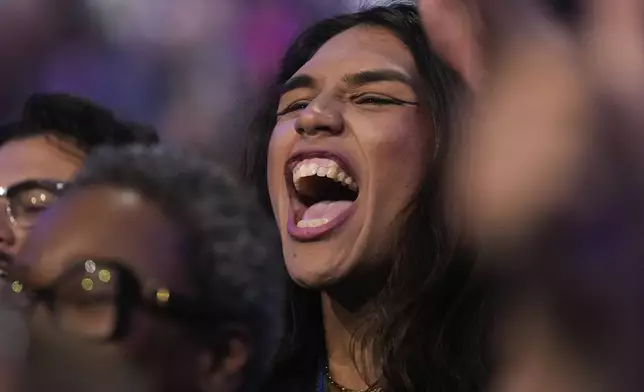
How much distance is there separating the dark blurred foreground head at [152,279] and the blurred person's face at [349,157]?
0.07 metres

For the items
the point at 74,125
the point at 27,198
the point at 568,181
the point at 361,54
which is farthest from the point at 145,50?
the point at 568,181

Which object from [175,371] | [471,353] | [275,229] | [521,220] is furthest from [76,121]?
[521,220]

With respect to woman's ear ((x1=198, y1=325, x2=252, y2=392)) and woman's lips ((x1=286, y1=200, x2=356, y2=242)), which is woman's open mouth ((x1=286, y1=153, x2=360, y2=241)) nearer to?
woman's lips ((x1=286, y1=200, x2=356, y2=242))

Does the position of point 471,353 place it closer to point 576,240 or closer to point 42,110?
point 576,240

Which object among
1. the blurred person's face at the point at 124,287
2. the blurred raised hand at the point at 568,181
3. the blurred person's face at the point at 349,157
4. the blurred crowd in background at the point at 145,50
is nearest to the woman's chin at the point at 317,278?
the blurred person's face at the point at 349,157

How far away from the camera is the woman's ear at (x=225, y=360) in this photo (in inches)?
24.7

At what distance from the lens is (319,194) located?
0.76 m

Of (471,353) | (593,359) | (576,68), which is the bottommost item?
(471,353)

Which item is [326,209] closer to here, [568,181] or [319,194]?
[319,194]

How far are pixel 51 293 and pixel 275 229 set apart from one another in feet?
0.77

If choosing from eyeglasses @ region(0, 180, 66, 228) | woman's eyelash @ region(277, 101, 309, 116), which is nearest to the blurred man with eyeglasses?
eyeglasses @ region(0, 180, 66, 228)

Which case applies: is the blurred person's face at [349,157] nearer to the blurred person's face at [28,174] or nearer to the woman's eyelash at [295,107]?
the woman's eyelash at [295,107]

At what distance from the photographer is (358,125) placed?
2.35ft

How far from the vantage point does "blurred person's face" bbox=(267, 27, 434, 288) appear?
2.29ft
